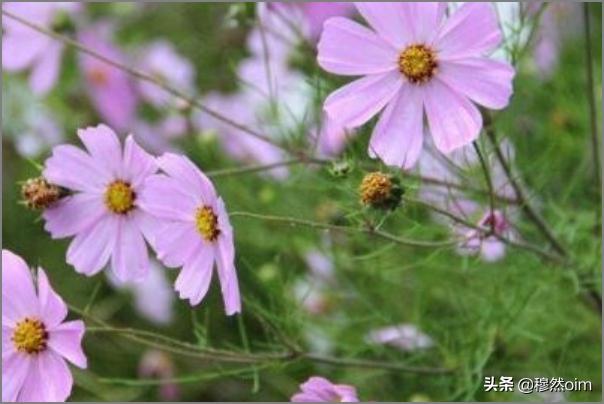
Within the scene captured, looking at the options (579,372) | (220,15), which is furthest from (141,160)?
(220,15)

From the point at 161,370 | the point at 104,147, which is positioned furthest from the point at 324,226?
the point at 161,370

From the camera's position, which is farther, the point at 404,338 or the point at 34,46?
the point at 34,46

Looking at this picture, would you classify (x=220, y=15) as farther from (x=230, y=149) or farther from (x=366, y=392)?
(x=366, y=392)

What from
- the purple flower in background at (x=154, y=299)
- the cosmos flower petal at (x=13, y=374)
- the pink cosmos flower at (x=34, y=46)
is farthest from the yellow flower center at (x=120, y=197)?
the purple flower in background at (x=154, y=299)

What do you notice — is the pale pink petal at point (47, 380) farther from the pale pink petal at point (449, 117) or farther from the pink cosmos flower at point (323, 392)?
the pale pink petal at point (449, 117)

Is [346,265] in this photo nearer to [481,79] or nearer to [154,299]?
[154,299]

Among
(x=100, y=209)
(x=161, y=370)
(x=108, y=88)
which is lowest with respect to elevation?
(x=100, y=209)

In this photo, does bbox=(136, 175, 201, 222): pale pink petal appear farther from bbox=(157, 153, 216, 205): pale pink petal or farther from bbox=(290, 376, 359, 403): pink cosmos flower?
bbox=(290, 376, 359, 403): pink cosmos flower
